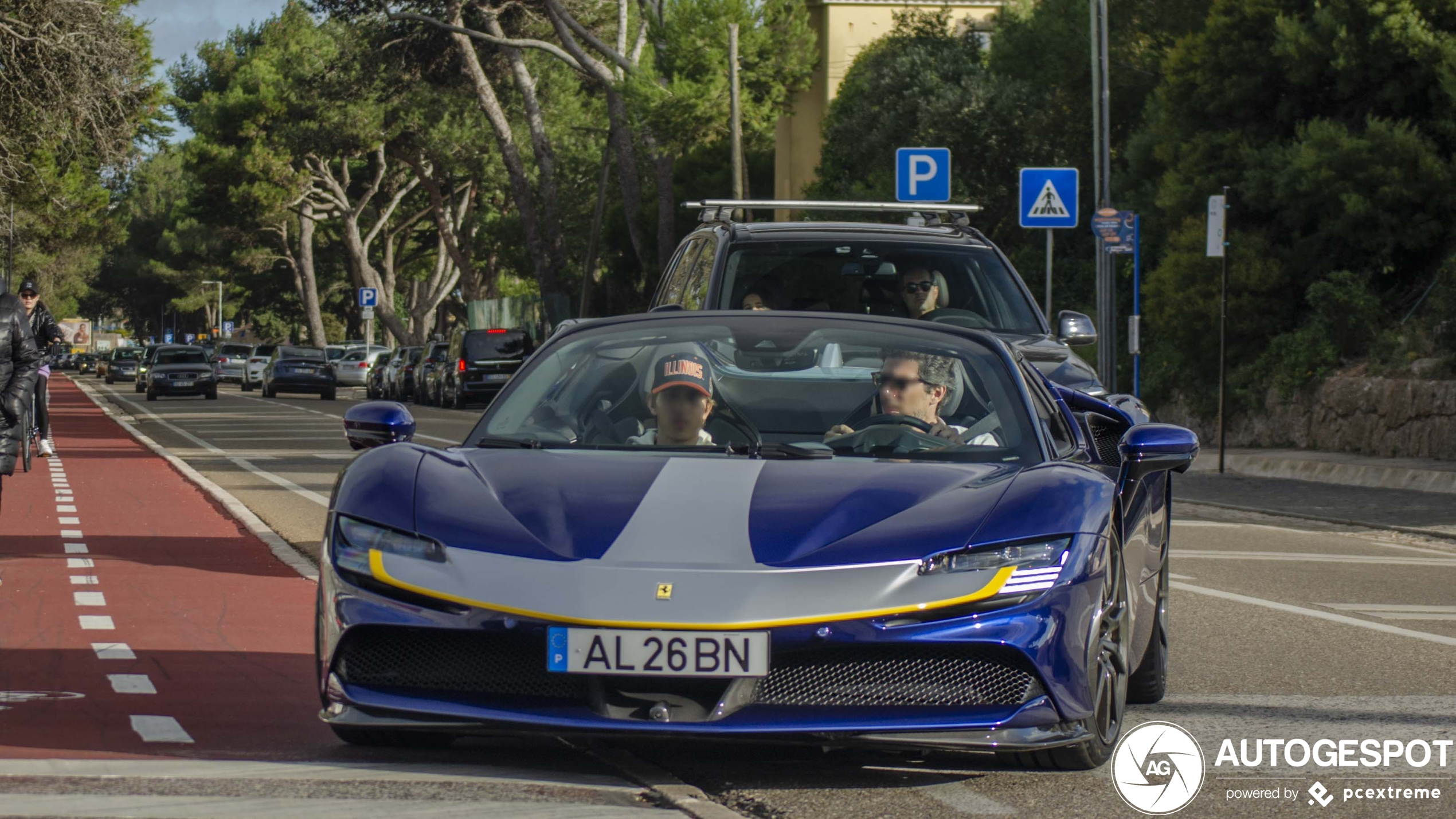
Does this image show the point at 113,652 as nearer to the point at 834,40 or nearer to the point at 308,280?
the point at 834,40

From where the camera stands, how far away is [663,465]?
534 cm

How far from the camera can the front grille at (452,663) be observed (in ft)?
15.6

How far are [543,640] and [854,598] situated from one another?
0.74 m

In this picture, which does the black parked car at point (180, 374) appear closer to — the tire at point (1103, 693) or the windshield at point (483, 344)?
the windshield at point (483, 344)

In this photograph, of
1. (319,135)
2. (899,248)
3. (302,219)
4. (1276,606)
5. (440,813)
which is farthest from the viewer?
(302,219)

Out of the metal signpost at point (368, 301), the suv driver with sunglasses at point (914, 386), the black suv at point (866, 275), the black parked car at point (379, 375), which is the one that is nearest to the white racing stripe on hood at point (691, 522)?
the suv driver with sunglasses at point (914, 386)

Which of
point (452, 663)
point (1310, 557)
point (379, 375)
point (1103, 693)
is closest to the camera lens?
point (452, 663)

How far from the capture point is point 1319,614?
944cm

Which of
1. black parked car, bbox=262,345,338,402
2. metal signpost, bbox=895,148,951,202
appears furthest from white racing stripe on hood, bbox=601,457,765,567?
black parked car, bbox=262,345,338,402

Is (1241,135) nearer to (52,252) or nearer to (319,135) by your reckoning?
(52,252)

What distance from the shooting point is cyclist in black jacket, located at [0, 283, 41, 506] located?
1034 cm

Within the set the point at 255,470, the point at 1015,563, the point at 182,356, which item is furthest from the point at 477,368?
the point at 1015,563

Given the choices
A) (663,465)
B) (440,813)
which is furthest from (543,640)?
(663,465)

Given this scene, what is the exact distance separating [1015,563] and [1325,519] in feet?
37.7
